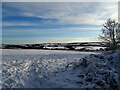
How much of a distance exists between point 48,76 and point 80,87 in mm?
1717

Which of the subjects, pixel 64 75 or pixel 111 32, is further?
pixel 111 32

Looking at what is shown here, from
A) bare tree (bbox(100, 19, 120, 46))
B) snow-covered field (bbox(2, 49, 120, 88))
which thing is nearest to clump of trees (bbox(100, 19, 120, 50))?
bare tree (bbox(100, 19, 120, 46))

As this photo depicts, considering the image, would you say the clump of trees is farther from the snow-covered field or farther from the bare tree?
the snow-covered field

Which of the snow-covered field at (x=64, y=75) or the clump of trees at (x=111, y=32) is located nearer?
the snow-covered field at (x=64, y=75)

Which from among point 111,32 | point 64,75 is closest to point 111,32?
point 111,32

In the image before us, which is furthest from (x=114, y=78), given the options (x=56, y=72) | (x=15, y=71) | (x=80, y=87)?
(x=15, y=71)

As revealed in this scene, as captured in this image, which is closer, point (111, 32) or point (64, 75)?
point (64, 75)

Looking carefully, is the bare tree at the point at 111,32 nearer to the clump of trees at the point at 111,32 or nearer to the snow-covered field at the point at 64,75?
the clump of trees at the point at 111,32

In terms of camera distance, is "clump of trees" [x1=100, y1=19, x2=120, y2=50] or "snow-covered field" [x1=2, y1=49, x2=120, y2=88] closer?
"snow-covered field" [x1=2, y1=49, x2=120, y2=88]

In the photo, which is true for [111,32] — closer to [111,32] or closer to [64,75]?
[111,32]

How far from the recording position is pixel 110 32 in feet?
130

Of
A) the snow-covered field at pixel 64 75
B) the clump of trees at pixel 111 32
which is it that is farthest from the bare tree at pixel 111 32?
the snow-covered field at pixel 64 75

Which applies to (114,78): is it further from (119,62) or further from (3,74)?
(3,74)

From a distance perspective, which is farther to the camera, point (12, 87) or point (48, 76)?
point (48, 76)
